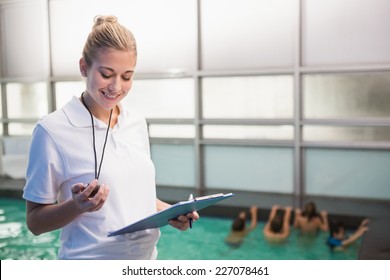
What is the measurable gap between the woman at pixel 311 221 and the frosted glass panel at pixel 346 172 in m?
0.42

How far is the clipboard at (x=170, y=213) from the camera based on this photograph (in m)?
1.03

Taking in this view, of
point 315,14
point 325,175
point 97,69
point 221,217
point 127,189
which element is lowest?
point 221,217

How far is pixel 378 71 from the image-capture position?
359cm

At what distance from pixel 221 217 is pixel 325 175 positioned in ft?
2.87

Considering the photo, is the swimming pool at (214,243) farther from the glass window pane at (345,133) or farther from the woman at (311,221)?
the glass window pane at (345,133)

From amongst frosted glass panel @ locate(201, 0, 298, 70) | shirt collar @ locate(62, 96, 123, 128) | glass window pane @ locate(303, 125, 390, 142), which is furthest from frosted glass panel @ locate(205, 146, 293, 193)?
shirt collar @ locate(62, 96, 123, 128)

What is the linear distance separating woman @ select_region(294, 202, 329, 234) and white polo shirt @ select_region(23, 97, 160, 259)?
96.1 inches

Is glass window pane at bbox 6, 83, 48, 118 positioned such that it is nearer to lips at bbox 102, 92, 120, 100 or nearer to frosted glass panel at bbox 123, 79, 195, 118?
frosted glass panel at bbox 123, 79, 195, 118

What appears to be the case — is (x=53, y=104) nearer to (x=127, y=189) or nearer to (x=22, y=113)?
(x=22, y=113)

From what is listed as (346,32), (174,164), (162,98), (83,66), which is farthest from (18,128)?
(346,32)

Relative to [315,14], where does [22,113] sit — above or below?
below

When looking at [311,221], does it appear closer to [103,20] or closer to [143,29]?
[143,29]
